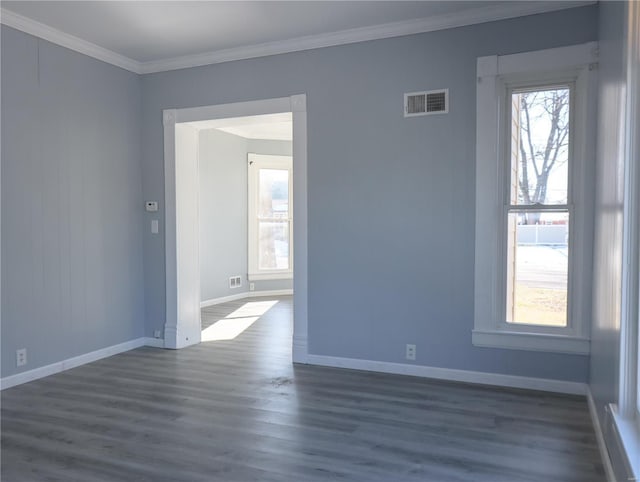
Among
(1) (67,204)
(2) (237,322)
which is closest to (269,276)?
(2) (237,322)

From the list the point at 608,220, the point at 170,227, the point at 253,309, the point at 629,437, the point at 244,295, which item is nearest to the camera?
the point at 629,437

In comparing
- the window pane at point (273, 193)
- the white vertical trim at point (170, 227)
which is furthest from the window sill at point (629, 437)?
the window pane at point (273, 193)

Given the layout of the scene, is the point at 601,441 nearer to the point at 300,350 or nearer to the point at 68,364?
the point at 300,350

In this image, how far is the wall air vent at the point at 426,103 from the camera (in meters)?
3.87

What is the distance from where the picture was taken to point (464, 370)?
3.88 meters

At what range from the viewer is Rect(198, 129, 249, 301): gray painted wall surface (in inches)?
294

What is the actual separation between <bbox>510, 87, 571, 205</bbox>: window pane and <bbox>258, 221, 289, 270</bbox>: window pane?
5.41 m

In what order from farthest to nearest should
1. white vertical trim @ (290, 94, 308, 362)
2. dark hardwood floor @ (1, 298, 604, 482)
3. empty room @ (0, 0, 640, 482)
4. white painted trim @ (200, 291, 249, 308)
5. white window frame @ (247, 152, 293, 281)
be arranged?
white window frame @ (247, 152, 293, 281), white painted trim @ (200, 291, 249, 308), white vertical trim @ (290, 94, 308, 362), empty room @ (0, 0, 640, 482), dark hardwood floor @ (1, 298, 604, 482)

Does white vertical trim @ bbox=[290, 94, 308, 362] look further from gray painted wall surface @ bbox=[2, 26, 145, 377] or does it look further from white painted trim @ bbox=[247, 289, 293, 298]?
white painted trim @ bbox=[247, 289, 293, 298]

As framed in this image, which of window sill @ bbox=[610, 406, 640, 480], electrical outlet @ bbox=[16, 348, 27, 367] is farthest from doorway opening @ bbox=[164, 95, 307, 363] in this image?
window sill @ bbox=[610, 406, 640, 480]

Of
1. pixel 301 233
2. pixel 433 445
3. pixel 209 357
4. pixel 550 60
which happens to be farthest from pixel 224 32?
pixel 433 445

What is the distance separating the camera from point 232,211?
808cm

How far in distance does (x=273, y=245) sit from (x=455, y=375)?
5.24 m

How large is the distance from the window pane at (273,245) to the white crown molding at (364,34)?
13.2 feet
